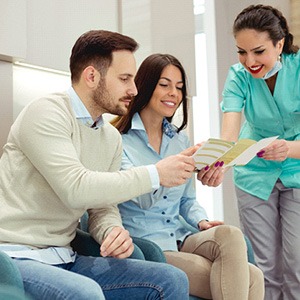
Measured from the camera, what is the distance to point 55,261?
1792 millimetres

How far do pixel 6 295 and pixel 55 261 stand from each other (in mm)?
277

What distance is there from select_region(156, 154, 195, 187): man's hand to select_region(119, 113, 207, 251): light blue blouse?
15.0 inches

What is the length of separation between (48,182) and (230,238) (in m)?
0.78

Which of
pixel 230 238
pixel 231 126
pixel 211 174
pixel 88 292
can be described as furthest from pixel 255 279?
pixel 88 292

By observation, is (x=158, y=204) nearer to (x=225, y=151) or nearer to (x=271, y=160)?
(x=225, y=151)

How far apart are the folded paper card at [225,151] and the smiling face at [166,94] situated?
45 centimetres

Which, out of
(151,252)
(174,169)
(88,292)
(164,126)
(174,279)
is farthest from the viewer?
(164,126)

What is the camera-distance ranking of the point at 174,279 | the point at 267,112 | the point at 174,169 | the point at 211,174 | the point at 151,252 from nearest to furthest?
the point at 174,279, the point at 174,169, the point at 151,252, the point at 211,174, the point at 267,112

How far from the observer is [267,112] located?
2.74 m

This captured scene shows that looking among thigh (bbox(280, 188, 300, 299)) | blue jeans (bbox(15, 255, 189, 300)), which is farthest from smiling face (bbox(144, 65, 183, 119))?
blue jeans (bbox(15, 255, 189, 300))

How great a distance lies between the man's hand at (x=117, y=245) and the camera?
5.86 ft

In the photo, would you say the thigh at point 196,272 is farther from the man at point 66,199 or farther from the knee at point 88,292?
the knee at point 88,292

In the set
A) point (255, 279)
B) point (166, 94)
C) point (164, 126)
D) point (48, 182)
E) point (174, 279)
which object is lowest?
point (255, 279)

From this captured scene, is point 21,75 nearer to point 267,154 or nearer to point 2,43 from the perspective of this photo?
point 2,43
